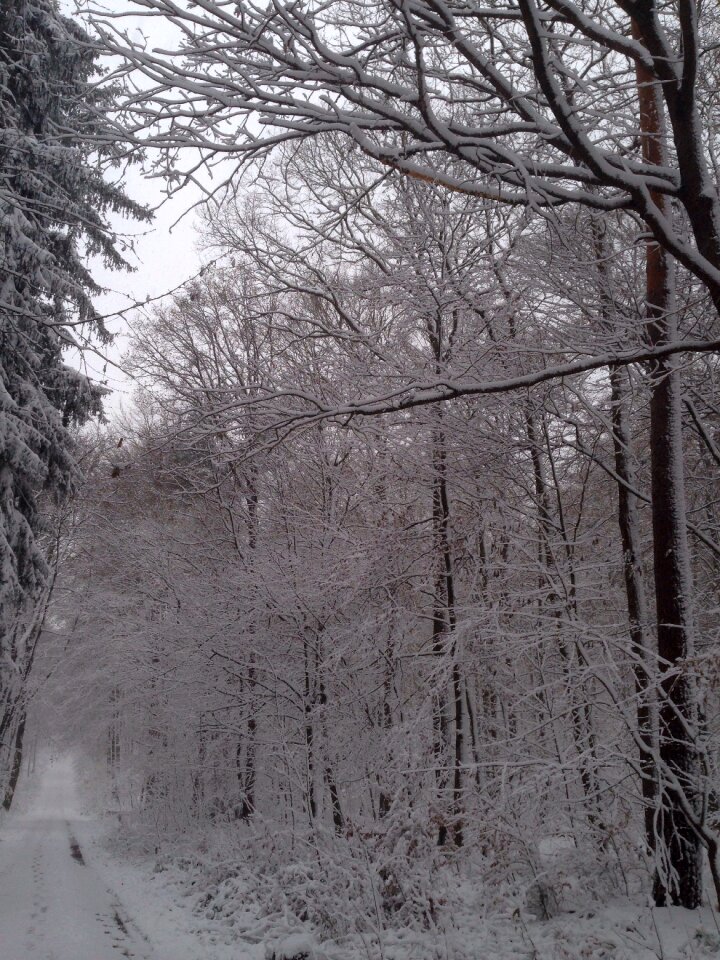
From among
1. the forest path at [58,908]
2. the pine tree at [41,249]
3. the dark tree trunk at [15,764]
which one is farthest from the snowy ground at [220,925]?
the dark tree trunk at [15,764]

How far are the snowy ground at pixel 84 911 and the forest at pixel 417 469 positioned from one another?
561mm

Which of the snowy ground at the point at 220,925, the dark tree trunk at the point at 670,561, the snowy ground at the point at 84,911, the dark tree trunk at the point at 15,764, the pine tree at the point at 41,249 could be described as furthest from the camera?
the dark tree trunk at the point at 15,764

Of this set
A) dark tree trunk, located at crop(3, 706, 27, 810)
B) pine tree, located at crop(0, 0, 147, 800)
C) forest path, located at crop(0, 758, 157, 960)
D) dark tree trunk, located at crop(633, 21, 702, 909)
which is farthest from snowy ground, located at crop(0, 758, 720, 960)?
dark tree trunk, located at crop(3, 706, 27, 810)

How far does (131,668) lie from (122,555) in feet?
13.4

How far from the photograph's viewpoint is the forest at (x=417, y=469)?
A: 444 centimetres

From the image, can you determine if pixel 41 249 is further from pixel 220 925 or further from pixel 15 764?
pixel 15 764

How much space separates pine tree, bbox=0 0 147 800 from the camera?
4.35m

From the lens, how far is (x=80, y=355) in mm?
3912

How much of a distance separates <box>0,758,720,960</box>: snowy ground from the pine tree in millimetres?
4771

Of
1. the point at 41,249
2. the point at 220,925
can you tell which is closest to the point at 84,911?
the point at 220,925

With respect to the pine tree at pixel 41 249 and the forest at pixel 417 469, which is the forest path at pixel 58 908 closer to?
the forest at pixel 417 469

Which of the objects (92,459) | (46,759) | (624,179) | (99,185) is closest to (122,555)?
(92,459)

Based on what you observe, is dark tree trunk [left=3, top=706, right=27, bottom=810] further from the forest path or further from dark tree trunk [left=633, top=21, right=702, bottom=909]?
dark tree trunk [left=633, top=21, right=702, bottom=909]

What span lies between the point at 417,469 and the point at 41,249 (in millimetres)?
6389
